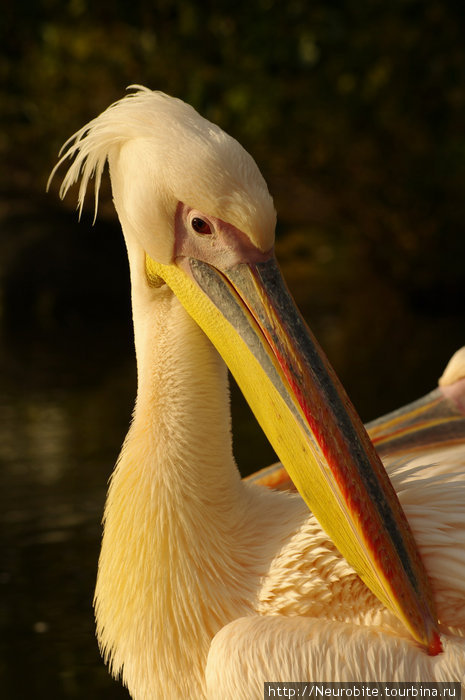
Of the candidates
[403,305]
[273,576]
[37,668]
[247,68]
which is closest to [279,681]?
[273,576]

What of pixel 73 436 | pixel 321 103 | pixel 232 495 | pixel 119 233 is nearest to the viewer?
pixel 232 495

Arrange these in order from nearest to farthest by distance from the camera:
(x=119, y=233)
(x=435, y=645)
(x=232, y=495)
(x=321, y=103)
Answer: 1. (x=435, y=645)
2. (x=232, y=495)
3. (x=321, y=103)
4. (x=119, y=233)

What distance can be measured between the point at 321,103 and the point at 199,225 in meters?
8.90

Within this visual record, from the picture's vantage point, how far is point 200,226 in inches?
100.0

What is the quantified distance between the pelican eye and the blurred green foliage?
5.28 m

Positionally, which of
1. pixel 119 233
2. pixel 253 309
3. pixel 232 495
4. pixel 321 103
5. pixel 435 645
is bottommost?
pixel 435 645

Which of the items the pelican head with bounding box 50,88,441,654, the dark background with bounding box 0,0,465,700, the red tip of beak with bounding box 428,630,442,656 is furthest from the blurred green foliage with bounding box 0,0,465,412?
the red tip of beak with bounding box 428,630,442,656

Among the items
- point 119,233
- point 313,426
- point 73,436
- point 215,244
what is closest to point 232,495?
point 313,426

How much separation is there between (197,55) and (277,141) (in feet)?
5.52

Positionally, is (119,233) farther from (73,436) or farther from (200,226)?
(200,226)

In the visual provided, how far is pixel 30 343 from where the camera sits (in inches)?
464

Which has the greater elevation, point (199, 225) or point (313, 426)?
point (199, 225)

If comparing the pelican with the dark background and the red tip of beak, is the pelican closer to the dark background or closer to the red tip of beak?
the red tip of beak

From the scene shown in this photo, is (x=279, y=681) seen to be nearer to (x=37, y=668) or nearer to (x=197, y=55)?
(x=37, y=668)
